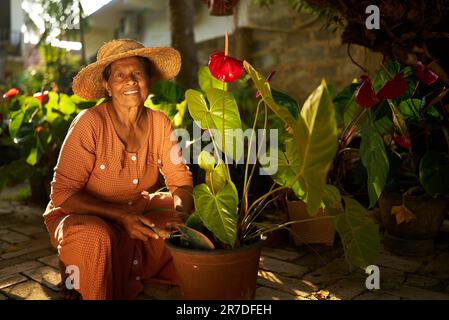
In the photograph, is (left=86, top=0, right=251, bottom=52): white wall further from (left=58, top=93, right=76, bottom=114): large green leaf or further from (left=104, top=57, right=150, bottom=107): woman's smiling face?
(left=104, top=57, right=150, bottom=107): woman's smiling face

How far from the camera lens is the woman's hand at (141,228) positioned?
1824mm

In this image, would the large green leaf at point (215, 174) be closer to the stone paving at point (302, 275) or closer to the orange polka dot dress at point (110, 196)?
the orange polka dot dress at point (110, 196)

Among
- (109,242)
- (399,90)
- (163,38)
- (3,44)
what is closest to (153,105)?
(109,242)

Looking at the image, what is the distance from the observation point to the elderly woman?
1.84 meters

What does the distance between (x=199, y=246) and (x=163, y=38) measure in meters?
→ 8.41

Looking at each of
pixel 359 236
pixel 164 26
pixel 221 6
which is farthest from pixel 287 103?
pixel 164 26

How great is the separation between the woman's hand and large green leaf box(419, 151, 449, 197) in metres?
1.46

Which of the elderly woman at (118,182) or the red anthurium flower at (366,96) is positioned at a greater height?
the red anthurium flower at (366,96)

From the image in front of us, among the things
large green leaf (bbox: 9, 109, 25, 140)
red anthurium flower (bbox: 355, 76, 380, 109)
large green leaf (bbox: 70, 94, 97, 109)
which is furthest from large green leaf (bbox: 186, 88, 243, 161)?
large green leaf (bbox: 9, 109, 25, 140)

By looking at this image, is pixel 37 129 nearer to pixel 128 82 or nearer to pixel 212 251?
pixel 128 82

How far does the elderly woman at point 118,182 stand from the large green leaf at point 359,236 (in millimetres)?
708

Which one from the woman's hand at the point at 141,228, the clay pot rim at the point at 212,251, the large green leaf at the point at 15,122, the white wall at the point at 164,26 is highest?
the white wall at the point at 164,26

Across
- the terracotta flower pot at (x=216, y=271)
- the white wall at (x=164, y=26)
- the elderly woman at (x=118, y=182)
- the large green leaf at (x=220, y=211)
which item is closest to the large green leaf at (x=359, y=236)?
the terracotta flower pot at (x=216, y=271)
